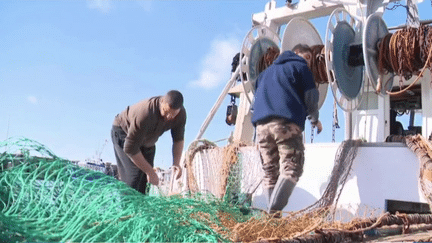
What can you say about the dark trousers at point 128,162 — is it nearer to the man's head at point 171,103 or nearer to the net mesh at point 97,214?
the man's head at point 171,103

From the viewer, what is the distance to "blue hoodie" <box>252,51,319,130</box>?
3256 millimetres

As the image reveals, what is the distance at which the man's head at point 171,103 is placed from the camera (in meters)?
3.19

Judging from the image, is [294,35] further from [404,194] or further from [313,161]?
[404,194]

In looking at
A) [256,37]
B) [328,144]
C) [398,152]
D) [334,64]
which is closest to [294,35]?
[256,37]

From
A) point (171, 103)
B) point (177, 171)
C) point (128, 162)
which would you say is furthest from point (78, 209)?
point (128, 162)

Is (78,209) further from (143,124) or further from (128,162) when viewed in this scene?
(128,162)

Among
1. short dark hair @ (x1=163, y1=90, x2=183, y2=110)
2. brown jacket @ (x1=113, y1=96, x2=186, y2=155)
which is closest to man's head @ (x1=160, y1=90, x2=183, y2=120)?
short dark hair @ (x1=163, y1=90, x2=183, y2=110)

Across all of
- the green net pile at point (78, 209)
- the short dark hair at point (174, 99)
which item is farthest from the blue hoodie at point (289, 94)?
the green net pile at point (78, 209)

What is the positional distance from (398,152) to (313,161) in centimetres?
80

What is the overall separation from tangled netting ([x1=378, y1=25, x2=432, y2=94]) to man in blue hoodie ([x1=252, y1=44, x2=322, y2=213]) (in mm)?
1846

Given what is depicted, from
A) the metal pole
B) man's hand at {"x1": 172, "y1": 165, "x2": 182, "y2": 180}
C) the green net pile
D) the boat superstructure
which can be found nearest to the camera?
the green net pile

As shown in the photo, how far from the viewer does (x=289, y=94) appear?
3283mm

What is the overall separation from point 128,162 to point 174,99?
28.4 inches

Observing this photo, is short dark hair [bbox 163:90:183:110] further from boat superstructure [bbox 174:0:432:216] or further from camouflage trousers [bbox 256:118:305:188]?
boat superstructure [bbox 174:0:432:216]
